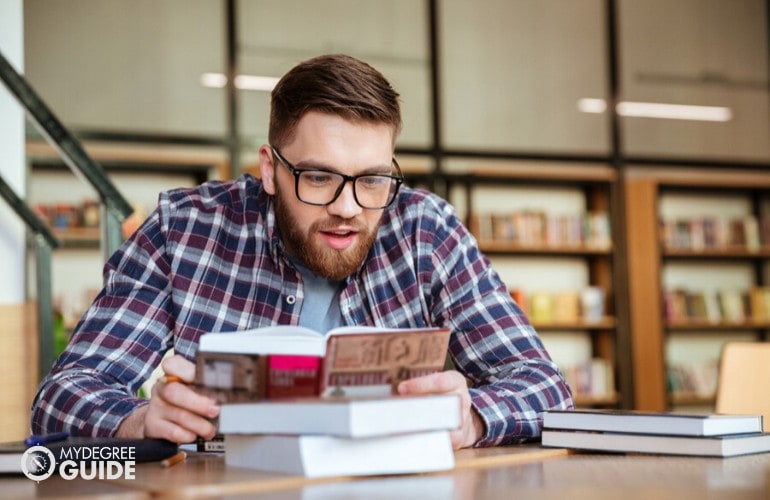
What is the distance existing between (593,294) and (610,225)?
0.47 m

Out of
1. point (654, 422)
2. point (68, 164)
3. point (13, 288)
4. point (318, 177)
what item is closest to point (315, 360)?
point (654, 422)

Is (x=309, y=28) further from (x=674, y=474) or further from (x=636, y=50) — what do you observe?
(x=674, y=474)

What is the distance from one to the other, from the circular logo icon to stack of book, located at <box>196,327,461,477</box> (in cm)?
22

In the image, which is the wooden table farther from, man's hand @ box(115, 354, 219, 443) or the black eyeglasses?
the black eyeglasses

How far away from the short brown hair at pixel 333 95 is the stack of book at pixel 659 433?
609 mm

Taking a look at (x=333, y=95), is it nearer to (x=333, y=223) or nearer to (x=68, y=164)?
(x=333, y=223)

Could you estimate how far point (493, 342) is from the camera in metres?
1.93

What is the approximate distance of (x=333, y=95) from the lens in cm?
182

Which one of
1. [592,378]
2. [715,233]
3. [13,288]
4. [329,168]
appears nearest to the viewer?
[329,168]

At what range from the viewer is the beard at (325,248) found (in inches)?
72.1

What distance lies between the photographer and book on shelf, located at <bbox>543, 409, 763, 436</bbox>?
1416 mm

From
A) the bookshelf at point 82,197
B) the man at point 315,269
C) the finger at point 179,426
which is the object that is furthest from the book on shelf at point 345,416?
the bookshelf at point 82,197

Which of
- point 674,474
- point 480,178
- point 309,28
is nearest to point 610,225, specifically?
point 480,178

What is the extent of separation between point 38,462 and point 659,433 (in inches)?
31.8
